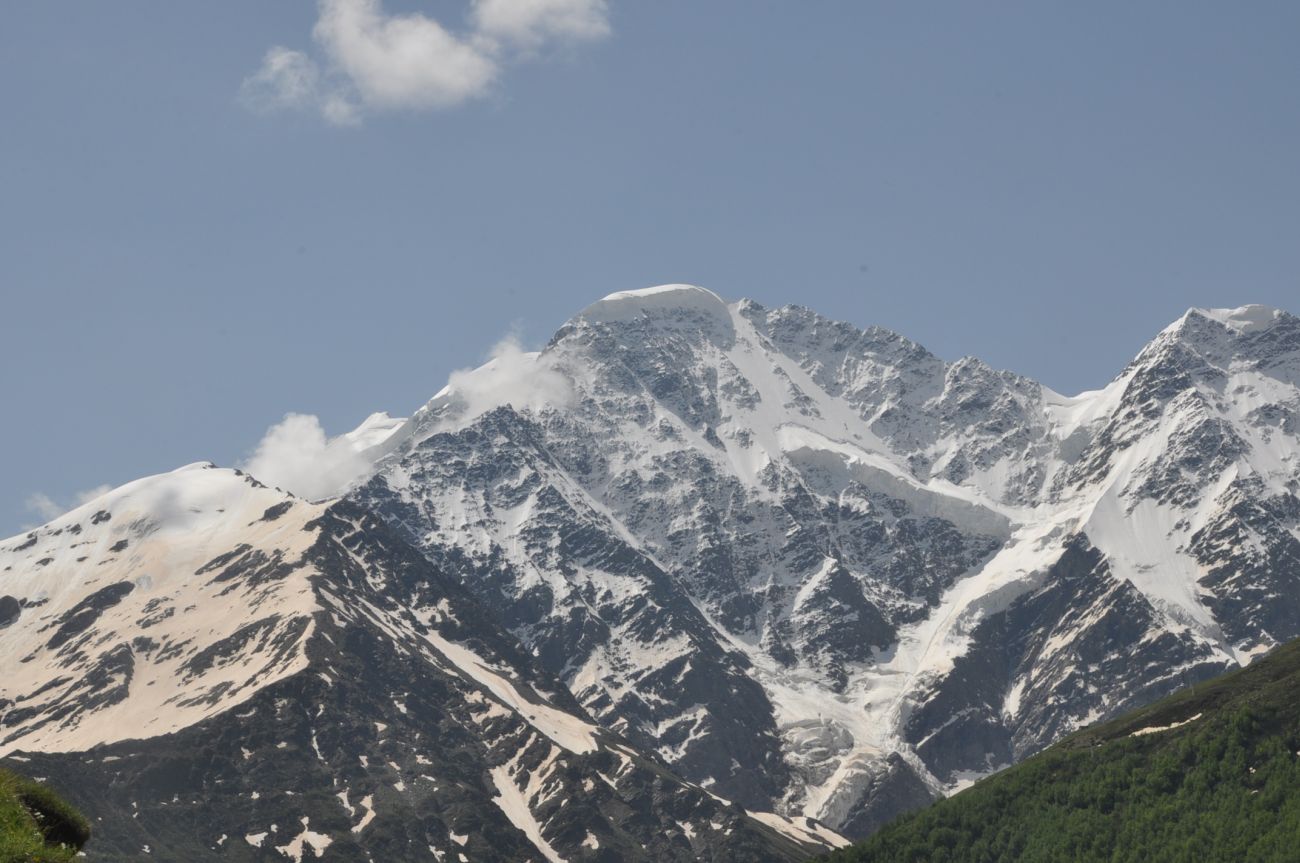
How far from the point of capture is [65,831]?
46.6 metres

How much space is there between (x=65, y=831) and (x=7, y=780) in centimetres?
463

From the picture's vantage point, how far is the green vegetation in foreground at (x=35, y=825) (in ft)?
133

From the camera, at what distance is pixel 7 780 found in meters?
42.5

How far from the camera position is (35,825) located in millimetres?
43094

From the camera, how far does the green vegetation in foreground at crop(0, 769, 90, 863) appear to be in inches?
1591

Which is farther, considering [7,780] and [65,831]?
[65,831]
